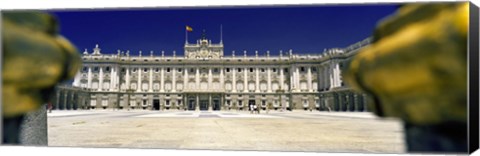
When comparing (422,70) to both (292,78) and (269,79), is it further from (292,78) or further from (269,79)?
(269,79)

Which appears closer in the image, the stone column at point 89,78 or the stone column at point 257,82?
the stone column at point 89,78

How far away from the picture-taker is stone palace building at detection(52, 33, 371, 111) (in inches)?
2206

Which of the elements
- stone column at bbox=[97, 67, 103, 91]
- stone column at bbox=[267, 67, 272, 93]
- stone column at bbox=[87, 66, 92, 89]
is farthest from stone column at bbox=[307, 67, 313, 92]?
stone column at bbox=[87, 66, 92, 89]

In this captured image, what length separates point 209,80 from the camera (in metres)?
60.2

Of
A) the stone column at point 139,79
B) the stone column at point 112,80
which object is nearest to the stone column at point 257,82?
the stone column at point 139,79

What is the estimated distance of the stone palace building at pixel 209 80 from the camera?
56031mm

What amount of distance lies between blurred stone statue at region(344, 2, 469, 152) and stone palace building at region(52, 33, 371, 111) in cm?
5354

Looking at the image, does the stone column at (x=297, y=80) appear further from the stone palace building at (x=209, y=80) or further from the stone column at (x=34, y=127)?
the stone column at (x=34, y=127)

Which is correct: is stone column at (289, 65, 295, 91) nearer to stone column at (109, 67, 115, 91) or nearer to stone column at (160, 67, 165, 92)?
stone column at (160, 67, 165, 92)

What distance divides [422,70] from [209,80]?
194 ft

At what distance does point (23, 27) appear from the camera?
1.75m

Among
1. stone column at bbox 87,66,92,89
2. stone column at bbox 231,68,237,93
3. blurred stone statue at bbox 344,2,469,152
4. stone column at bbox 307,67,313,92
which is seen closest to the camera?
blurred stone statue at bbox 344,2,469,152

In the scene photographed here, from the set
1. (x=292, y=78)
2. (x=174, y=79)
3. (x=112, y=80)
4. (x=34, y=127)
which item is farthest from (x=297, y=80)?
(x=34, y=127)

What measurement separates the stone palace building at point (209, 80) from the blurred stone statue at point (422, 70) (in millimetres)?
53541
